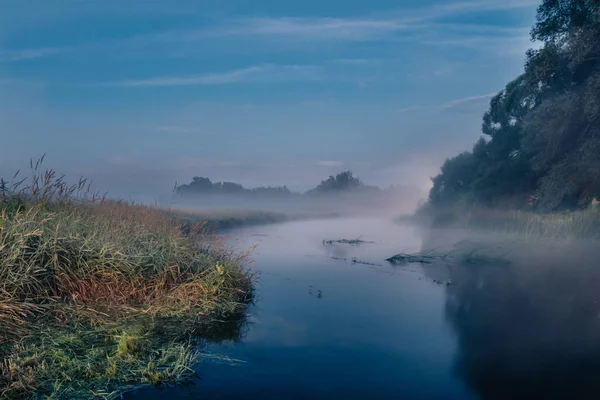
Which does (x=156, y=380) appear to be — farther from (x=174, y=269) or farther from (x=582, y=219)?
(x=582, y=219)

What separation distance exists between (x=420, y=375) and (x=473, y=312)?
352cm

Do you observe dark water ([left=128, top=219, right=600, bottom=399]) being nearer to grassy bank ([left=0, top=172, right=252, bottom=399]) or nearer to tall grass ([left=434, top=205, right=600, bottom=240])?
grassy bank ([left=0, top=172, right=252, bottom=399])

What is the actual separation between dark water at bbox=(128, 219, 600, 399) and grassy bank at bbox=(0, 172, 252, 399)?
563 millimetres

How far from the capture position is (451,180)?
36.1 m

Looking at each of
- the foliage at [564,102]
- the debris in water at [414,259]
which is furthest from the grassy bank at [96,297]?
the foliage at [564,102]

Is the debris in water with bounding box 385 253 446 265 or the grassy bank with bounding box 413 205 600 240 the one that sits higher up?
the grassy bank with bounding box 413 205 600 240

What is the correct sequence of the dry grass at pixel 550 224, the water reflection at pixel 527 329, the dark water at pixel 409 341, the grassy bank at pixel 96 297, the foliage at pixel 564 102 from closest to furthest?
the grassy bank at pixel 96 297 < the dark water at pixel 409 341 < the water reflection at pixel 527 329 < the foliage at pixel 564 102 < the dry grass at pixel 550 224

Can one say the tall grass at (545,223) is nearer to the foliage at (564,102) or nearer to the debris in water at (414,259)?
the foliage at (564,102)

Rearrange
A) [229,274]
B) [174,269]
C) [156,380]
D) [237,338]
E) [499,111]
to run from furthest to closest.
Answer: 1. [499,111]
2. [229,274]
3. [174,269]
4. [237,338]
5. [156,380]

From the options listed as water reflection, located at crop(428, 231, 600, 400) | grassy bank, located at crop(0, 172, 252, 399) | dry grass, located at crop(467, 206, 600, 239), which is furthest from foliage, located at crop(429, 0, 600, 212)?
grassy bank, located at crop(0, 172, 252, 399)

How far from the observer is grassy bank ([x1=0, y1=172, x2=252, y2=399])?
499cm

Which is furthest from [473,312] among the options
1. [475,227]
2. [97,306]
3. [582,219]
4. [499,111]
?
[475,227]

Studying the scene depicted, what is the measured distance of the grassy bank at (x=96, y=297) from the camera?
499 cm

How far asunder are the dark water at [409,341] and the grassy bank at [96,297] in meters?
0.56
